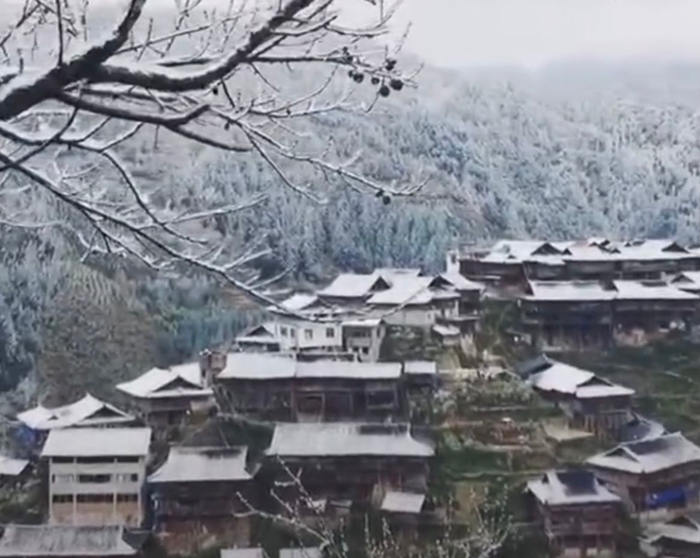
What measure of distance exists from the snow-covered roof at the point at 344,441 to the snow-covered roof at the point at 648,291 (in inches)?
165

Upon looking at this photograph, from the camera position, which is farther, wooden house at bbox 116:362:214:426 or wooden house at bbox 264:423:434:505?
wooden house at bbox 116:362:214:426

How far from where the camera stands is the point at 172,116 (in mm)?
1366

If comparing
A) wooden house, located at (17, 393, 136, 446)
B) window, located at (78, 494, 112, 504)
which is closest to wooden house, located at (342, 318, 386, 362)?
wooden house, located at (17, 393, 136, 446)

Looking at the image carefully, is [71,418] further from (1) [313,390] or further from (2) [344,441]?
(2) [344,441]

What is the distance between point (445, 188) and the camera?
19656 millimetres

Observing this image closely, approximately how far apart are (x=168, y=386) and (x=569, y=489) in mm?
4570

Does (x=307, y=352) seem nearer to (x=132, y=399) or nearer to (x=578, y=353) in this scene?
(x=132, y=399)

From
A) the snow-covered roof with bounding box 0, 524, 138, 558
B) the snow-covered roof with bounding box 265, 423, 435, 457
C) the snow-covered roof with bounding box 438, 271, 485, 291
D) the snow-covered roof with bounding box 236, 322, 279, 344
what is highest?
the snow-covered roof with bounding box 438, 271, 485, 291

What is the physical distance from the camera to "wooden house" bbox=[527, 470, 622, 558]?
10.2 m

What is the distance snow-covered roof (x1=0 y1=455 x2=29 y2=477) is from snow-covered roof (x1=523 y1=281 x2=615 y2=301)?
21.0 feet

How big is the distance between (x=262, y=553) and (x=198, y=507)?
0.97 m

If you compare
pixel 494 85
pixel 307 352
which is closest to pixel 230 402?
pixel 307 352

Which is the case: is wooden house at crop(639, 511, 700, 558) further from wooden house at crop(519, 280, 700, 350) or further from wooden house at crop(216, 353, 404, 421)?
wooden house at crop(519, 280, 700, 350)

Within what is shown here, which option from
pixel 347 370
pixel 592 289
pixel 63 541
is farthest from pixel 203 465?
pixel 592 289
